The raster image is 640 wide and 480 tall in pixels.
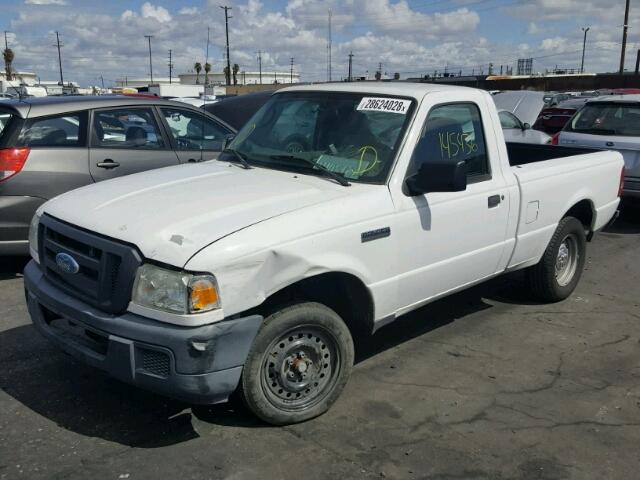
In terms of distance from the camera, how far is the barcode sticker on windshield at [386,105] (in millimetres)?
4245

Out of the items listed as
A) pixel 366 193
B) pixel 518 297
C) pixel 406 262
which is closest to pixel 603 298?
pixel 518 297

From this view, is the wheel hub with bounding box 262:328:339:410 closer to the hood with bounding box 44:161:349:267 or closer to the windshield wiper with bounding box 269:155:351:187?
the hood with bounding box 44:161:349:267

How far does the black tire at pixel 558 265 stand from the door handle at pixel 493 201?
3.68ft

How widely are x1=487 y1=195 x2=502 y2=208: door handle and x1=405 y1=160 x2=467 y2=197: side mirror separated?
749mm

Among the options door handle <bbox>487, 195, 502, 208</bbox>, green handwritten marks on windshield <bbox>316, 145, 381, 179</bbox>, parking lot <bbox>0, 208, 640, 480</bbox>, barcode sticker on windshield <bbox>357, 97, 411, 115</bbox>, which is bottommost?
parking lot <bbox>0, 208, 640, 480</bbox>

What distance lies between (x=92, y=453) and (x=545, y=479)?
91.3 inches

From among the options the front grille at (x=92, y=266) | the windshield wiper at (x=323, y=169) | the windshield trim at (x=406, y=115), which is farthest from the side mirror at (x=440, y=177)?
the front grille at (x=92, y=266)

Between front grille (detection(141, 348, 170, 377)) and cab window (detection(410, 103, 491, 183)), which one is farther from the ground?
cab window (detection(410, 103, 491, 183))

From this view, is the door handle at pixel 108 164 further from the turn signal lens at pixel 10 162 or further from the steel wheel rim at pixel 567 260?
the steel wheel rim at pixel 567 260

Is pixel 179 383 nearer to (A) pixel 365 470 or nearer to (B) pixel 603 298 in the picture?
(A) pixel 365 470

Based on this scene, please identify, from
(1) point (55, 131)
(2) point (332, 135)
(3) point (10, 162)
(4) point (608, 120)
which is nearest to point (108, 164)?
(1) point (55, 131)

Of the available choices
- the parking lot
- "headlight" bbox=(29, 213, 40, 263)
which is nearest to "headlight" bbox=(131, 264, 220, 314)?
the parking lot

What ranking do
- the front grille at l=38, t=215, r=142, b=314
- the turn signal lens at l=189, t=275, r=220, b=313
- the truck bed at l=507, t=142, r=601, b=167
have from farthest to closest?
1. the truck bed at l=507, t=142, r=601, b=167
2. the front grille at l=38, t=215, r=142, b=314
3. the turn signal lens at l=189, t=275, r=220, b=313

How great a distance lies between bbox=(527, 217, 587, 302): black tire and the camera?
219 inches
